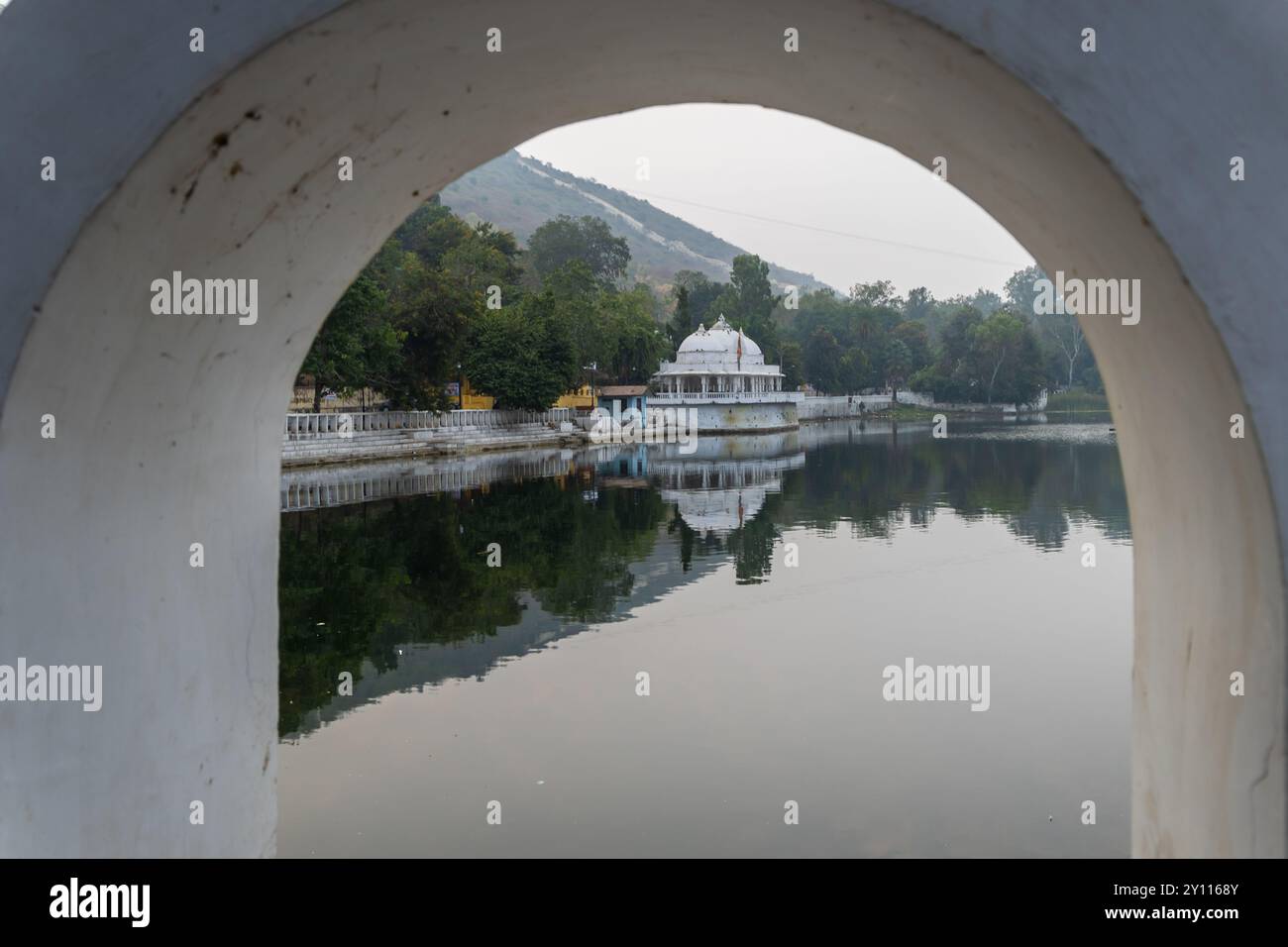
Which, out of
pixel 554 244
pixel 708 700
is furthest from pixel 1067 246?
pixel 554 244

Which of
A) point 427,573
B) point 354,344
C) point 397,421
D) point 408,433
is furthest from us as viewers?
point 397,421

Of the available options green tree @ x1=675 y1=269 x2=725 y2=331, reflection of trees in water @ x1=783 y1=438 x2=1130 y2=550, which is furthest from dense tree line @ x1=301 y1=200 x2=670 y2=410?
green tree @ x1=675 y1=269 x2=725 y2=331

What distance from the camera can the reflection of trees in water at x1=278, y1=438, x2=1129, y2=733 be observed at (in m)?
11.3

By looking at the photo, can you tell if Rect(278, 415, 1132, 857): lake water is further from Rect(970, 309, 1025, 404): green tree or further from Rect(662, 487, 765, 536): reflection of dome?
Rect(970, 309, 1025, 404): green tree

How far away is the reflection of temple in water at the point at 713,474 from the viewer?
2130cm

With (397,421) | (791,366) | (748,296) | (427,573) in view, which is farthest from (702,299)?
(427,573)

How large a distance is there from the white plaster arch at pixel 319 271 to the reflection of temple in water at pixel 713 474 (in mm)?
16174

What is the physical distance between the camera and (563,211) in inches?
6895

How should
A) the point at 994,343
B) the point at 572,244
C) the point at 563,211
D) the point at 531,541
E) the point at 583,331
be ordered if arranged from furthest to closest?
the point at 563,211 → the point at 572,244 → the point at 994,343 → the point at 583,331 → the point at 531,541

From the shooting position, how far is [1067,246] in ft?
6.98

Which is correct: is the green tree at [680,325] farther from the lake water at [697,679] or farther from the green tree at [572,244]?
the lake water at [697,679]

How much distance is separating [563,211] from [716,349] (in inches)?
5128

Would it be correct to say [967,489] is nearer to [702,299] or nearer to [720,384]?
[720,384]
